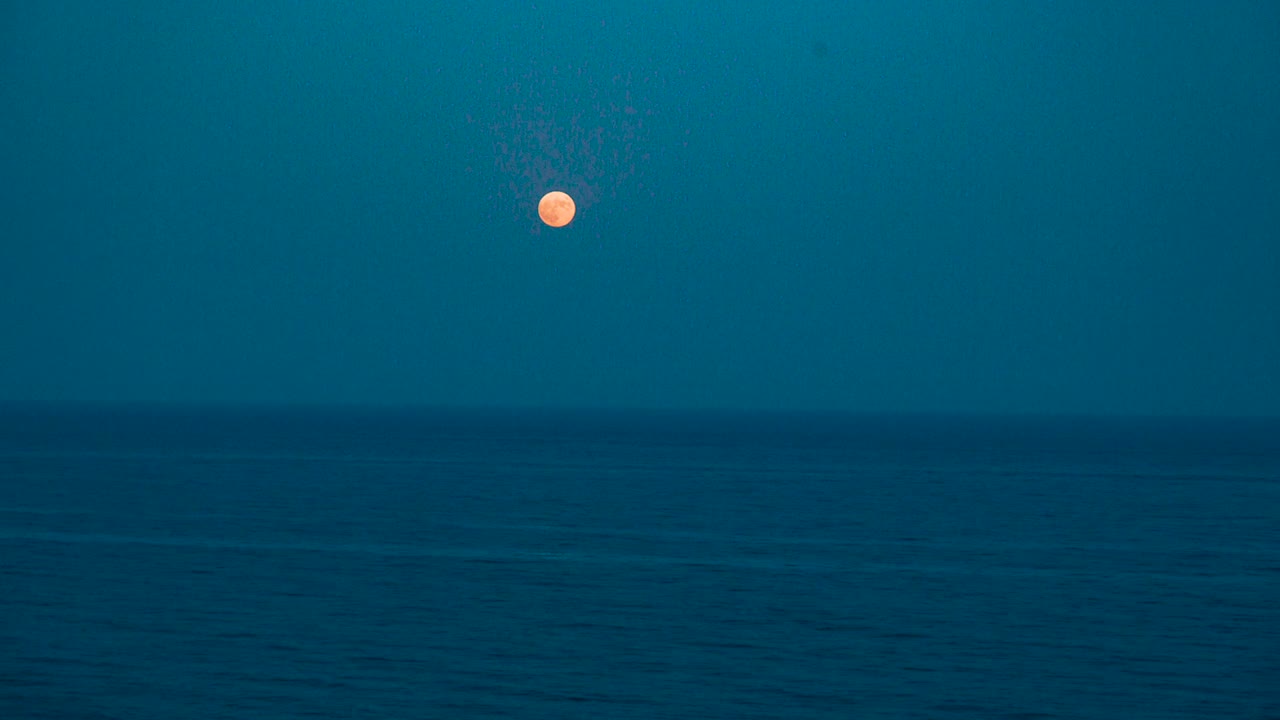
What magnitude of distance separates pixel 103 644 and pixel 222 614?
9.67ft

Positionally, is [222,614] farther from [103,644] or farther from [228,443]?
[228,443]

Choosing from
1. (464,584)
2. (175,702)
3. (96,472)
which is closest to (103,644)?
(175,702)

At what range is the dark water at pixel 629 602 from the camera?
18.3 m

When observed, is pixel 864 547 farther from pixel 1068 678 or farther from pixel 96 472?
pixel 96 472

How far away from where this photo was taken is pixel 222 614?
2389cm

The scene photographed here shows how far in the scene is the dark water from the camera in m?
18.3

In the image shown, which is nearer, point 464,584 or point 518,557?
point 464,584

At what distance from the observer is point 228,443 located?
107562mm

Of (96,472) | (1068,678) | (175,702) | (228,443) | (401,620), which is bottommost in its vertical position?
(175,702)

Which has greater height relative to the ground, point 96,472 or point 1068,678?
point 96,472

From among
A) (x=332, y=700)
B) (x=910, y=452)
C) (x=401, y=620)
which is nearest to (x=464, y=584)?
(x=401, y=620)

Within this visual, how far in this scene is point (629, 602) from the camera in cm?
2588

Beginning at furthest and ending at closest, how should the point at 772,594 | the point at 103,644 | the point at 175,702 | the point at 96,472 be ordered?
the point at 96,472, the point at 772,594, the point at 103,644, the point at 175,702

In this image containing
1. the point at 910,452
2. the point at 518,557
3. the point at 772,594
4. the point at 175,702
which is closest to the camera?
the point at 175,702
